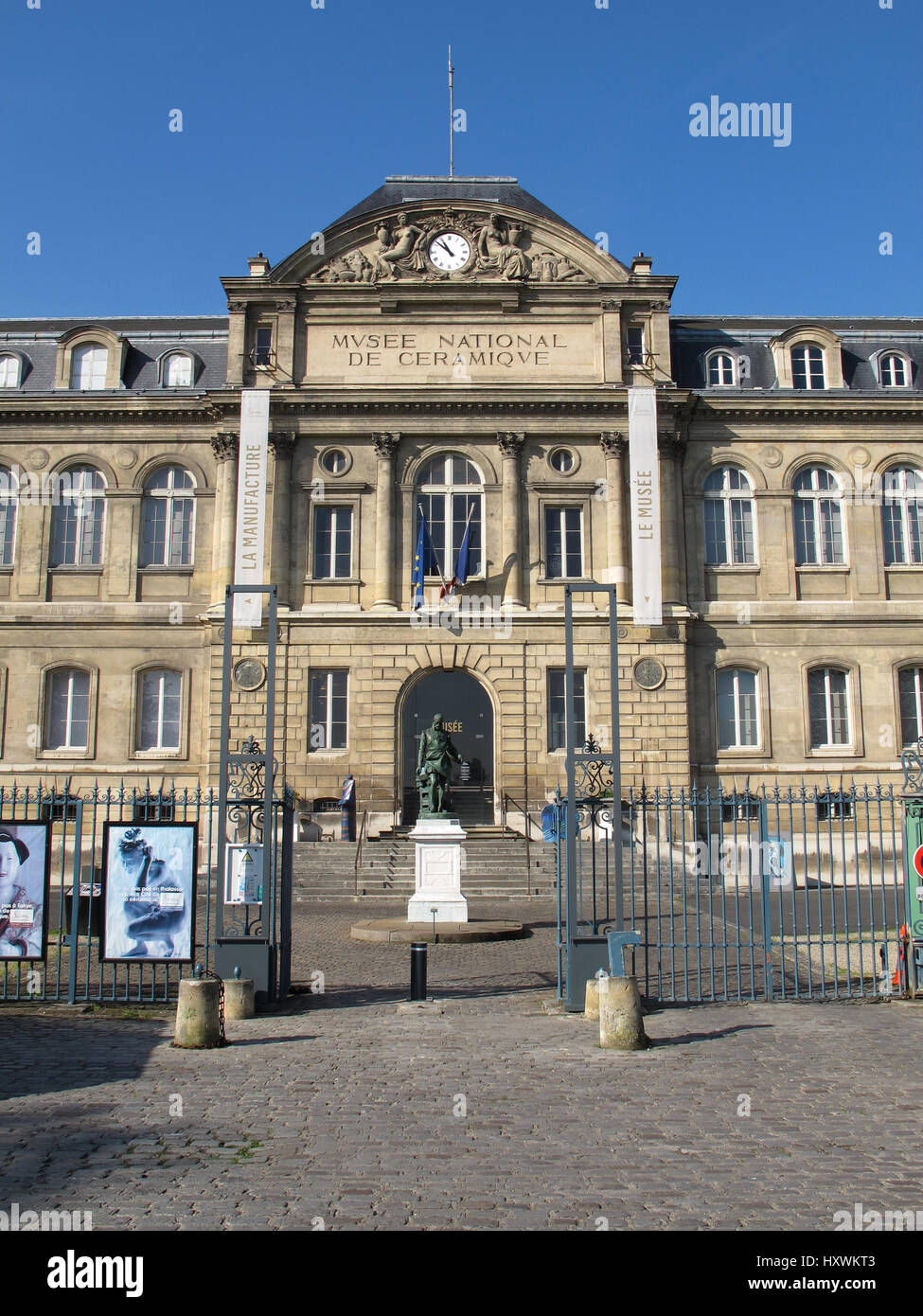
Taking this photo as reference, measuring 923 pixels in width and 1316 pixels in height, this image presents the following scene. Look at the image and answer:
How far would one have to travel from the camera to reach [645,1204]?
20.7 feet

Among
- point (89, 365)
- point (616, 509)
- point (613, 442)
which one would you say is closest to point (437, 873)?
point (616, 509)

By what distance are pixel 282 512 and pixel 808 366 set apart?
1676 centimetres

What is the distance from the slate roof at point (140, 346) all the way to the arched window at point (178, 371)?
214 millimetres

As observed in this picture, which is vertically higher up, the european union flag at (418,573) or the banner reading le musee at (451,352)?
the banner reading le musee at (451,352)

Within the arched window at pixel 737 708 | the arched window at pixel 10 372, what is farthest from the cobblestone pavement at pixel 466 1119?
the arched window at pixel 10 372

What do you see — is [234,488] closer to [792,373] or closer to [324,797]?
[324,797]

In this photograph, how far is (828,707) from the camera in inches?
1286

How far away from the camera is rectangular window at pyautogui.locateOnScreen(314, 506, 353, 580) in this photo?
32125mm

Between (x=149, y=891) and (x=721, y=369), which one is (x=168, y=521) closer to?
(x=721, y=369)

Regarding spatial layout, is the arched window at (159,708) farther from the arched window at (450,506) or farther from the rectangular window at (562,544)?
the rectangular window at (562,544)

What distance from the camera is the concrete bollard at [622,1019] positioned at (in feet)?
35.1

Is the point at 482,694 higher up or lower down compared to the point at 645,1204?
higher up

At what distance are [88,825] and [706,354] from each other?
76.2 ft

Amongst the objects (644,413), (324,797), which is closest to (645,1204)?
(324,797)
